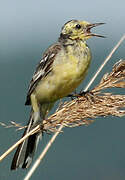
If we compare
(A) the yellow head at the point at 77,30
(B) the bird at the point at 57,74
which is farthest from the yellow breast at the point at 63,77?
(A) the yellow head at the point at 77,30

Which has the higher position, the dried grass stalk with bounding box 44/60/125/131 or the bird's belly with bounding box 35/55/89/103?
the bird's belly with bounding box 35/55/89/103

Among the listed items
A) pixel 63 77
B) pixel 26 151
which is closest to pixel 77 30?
pixel 63 77

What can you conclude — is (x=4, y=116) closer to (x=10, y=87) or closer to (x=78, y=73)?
(x=10, y=87)

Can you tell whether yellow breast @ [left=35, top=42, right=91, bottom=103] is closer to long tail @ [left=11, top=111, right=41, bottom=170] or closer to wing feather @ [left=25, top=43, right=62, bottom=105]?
wing feather @ [left=25, top=43, right=62, bottom=105]

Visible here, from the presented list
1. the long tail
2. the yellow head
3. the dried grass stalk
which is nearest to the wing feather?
the yellow head

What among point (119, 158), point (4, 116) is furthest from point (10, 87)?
point (119, 158)

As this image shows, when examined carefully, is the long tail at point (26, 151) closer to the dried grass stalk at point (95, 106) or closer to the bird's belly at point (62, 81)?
the bird's belly at point (62, 81)
